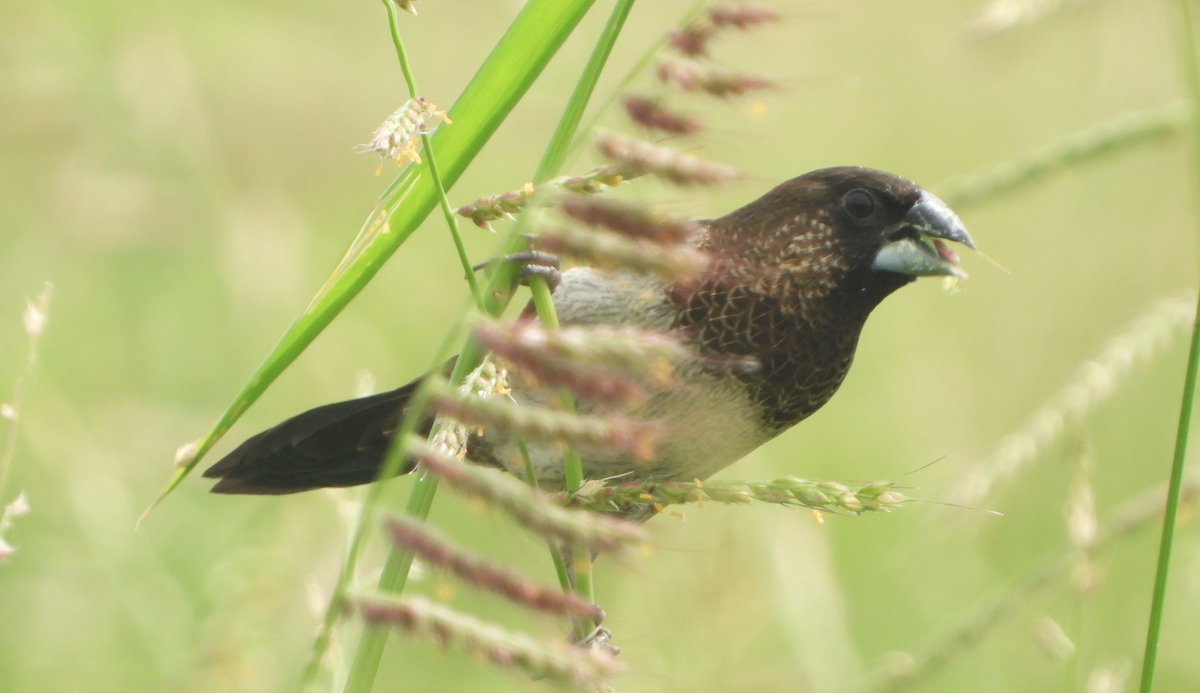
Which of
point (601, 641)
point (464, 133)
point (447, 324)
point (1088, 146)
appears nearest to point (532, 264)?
point (464, 133)

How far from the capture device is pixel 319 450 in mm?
2613

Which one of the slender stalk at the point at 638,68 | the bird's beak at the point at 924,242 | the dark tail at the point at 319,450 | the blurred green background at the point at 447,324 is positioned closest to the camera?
the slender stalk at the point at 638,68

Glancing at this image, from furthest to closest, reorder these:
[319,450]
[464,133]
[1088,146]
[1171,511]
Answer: [319,450] → [1088,146] → [464,133] → [1171,511]

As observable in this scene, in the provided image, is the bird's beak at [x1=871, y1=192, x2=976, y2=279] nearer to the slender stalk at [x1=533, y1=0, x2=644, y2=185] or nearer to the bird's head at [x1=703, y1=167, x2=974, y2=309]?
the bird's head at [x1=703, y1=167, x2=974, y2=309]

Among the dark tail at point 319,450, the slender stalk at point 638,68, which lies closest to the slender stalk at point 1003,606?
the dark tail at point 319,450

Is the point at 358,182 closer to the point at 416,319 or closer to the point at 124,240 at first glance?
the point at 416,319

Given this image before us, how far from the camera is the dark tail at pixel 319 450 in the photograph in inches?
97.0

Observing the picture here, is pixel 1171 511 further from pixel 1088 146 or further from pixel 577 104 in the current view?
pixel 1088 146

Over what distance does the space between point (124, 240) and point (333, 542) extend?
57.8 inches

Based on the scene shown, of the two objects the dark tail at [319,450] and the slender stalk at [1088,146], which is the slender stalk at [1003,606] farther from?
the dark tail at [319,450]

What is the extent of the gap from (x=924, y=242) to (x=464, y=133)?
3.87 feet

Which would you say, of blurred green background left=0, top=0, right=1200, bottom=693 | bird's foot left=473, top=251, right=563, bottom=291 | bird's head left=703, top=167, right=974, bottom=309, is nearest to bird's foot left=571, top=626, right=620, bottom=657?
blurred green background left=0, top=0, right=1200, bottom=693

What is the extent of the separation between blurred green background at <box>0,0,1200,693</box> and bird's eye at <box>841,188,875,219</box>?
0.66 ft

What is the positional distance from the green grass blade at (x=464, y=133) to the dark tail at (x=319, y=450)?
1.02 metres
